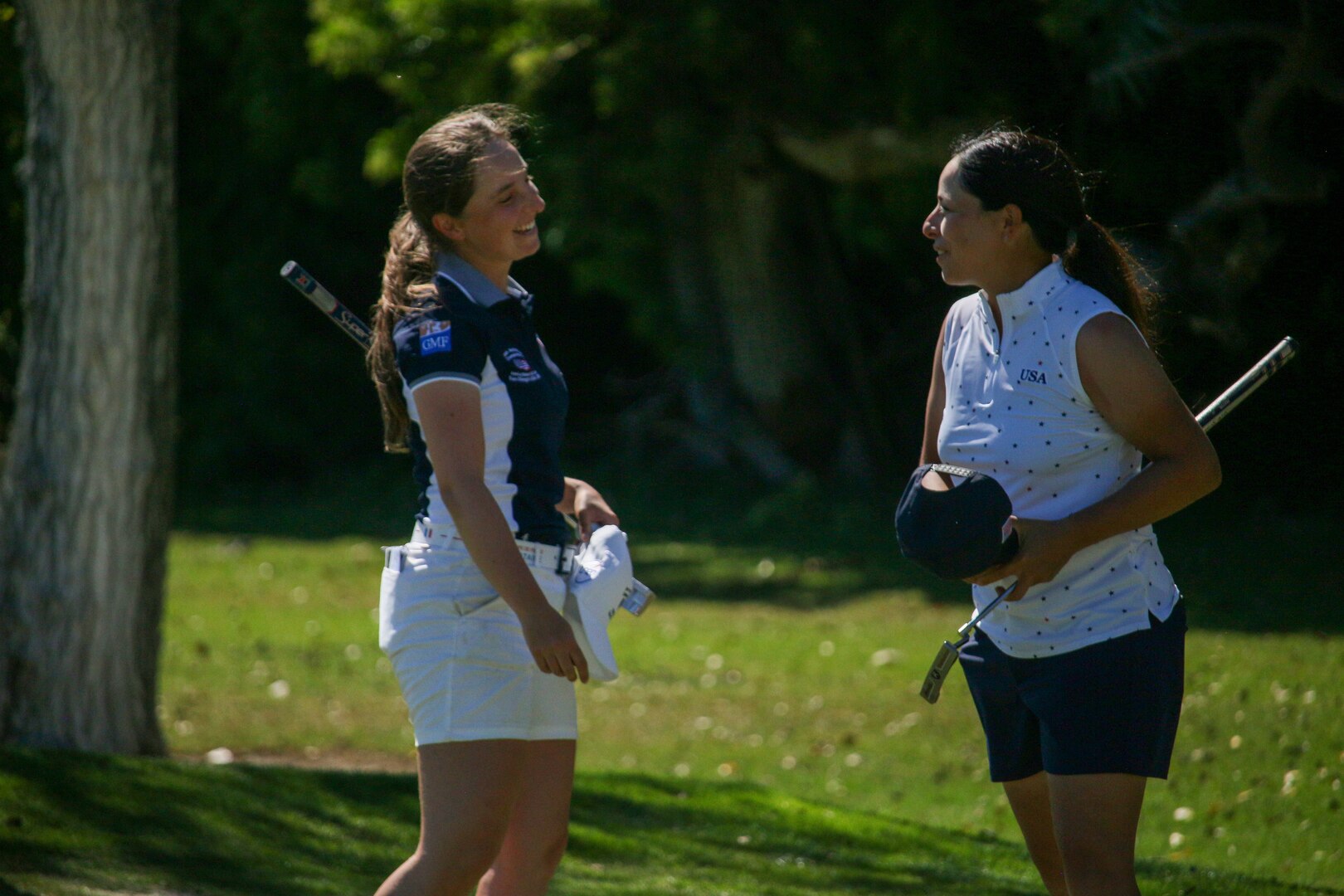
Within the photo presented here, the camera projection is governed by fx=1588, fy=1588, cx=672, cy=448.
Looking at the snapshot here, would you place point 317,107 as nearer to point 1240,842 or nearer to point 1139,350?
point 1240,842

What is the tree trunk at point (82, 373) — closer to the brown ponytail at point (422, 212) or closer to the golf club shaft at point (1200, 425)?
the brown ponytail at point (422, 212)

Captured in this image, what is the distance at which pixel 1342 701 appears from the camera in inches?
322

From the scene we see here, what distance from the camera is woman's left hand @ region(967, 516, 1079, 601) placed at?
3.08 m

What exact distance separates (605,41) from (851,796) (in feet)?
28.3

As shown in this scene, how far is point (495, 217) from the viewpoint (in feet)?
10.9

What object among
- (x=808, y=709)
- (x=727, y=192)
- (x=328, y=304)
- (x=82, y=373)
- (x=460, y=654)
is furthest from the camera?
(x=727, y=192)

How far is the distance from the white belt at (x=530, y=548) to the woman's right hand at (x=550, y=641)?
0.43ft

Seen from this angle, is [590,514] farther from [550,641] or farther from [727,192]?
[727,192]

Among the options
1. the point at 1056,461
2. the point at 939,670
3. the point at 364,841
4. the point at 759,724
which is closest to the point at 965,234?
the point at 1056,461

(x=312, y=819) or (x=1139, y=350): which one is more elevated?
(x=1139, y=350)

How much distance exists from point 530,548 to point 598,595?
175 millimetres

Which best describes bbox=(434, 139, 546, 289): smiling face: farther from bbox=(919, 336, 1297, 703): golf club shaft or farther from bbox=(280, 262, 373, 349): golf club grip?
bbox=(919, 336, 1297, 703): golf club shaft

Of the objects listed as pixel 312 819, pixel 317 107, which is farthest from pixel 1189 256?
pixel 317 107

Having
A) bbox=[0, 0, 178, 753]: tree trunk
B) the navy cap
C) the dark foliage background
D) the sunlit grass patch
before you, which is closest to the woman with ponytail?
the navy cap
